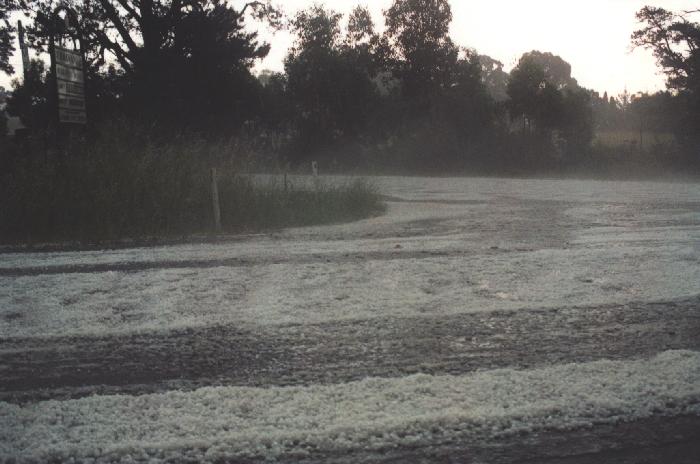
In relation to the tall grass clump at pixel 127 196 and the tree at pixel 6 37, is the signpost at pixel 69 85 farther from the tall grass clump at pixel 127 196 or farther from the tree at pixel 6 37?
the tree at pixel 6 37

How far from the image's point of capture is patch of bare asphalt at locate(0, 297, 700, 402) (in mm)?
3102

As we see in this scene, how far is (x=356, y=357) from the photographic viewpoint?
3.39 metres

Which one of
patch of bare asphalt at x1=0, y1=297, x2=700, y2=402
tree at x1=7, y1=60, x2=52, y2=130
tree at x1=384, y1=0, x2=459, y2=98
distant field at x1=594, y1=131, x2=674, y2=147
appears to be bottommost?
patch of bare asphalt at x1=0, y1=297, x2=700, y2=402

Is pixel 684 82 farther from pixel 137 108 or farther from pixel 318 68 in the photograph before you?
pixel 137 108

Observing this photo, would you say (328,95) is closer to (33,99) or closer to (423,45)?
(423,45)

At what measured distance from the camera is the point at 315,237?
900 centimetres

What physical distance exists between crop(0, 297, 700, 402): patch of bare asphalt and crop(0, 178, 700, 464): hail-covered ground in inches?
0.7

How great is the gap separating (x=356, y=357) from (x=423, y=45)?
45.2 metres

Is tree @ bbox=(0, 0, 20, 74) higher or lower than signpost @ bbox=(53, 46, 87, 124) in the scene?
higher

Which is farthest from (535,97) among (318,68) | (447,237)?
(447,237)

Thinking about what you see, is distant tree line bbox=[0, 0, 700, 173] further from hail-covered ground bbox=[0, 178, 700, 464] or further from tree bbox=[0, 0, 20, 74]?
hail-covered ground bbox=[0, 178, 700, 464]

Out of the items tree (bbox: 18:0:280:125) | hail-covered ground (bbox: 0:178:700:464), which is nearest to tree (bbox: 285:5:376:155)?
tree (bbox: 18:0:280:125)

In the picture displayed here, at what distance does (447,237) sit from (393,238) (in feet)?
2.55

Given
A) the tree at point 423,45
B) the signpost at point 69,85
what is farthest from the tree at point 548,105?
the signpost at point 69,85
